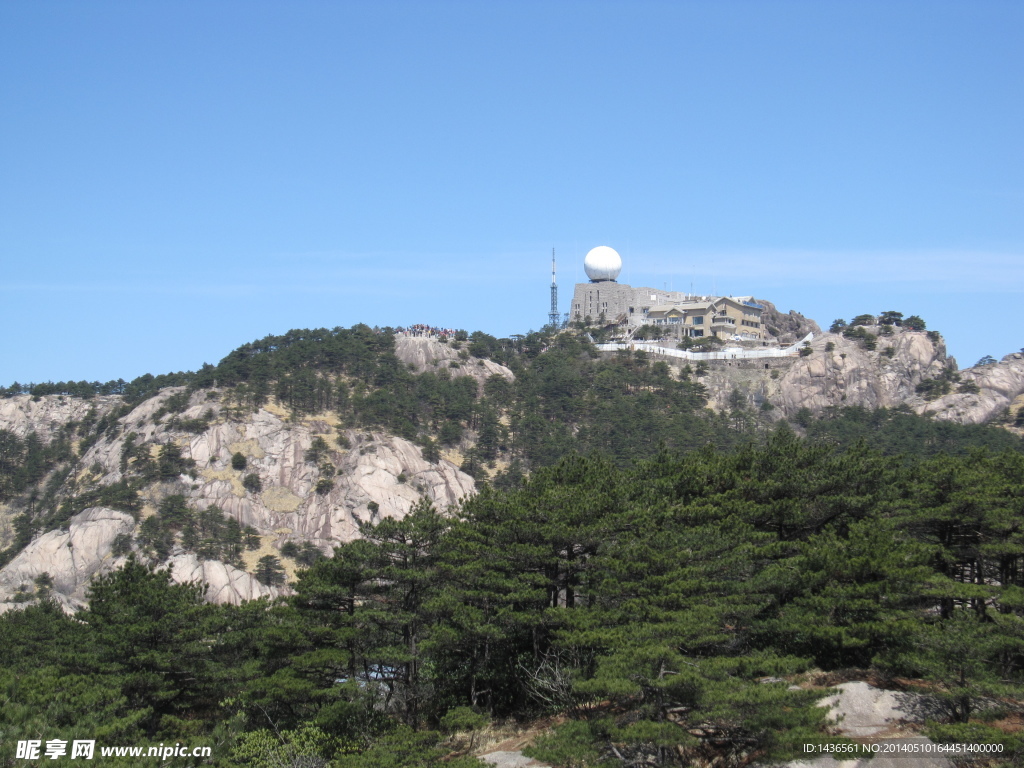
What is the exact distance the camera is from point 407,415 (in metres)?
94.4

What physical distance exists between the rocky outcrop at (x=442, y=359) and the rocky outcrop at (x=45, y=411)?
3205 centimetres

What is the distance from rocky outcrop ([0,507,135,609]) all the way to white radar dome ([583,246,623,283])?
6466cm

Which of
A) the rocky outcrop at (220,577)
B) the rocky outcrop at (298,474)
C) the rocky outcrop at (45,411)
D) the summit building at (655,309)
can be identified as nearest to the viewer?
the rocky outcrop at (220,577)

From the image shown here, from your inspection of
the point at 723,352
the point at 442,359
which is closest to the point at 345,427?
the point at 442,359

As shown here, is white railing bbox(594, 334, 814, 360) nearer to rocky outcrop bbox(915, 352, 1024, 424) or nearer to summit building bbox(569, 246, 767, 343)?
summit building bbox(569, 246, 767, 343)

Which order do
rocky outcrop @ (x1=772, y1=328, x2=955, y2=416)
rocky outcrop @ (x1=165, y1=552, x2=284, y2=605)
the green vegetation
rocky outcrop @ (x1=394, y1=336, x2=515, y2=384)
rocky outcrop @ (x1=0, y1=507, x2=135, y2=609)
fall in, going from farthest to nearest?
rocky outcrop @ (x1=394, y1=336, x2=515, y2=384) < rocky outcrop @ (x1=772, y1=328, x2=955, y2=416) < rocky outcrop @ (x1=0, y1=507, x2=135, y2=609) < rocky outcrop @ (x1=165, y1=552, x2=284, y2=605) < the green vegetation

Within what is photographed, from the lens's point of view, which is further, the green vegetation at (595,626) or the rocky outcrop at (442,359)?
the rocky outcrop at (442,359)

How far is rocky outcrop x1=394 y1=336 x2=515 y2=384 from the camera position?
10650 centimetres

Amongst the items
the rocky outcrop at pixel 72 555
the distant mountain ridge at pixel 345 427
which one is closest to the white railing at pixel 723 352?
the distant mountain ridge at pixel 345 427

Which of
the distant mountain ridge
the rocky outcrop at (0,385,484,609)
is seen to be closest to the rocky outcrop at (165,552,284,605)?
the distant mountain ridge

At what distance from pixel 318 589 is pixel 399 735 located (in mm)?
6205

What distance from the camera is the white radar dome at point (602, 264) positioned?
4781 inches

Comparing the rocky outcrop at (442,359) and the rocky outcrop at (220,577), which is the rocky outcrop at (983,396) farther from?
the rocky outcrop at (220,577)

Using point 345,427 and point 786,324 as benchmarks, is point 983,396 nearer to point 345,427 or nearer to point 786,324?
point 786,324
